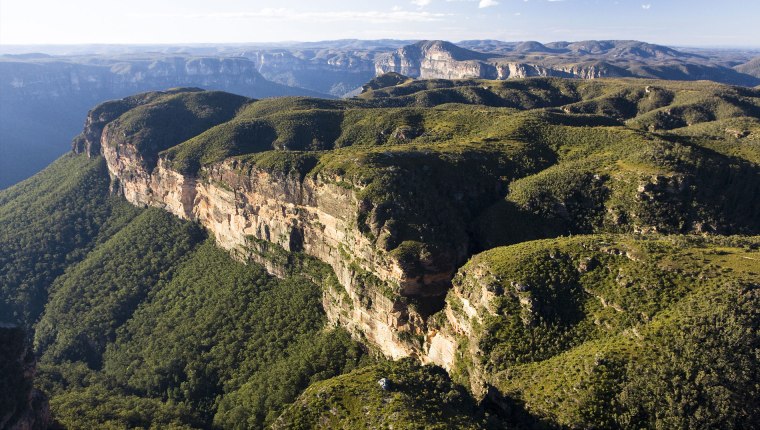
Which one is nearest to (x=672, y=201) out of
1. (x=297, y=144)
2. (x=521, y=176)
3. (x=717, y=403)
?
(x=521, y=176)

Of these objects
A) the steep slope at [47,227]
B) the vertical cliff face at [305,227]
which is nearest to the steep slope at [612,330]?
the vertical cliff face at [305,227]

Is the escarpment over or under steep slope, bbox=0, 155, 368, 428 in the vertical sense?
over

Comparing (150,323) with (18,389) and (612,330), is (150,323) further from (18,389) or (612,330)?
(612,330)

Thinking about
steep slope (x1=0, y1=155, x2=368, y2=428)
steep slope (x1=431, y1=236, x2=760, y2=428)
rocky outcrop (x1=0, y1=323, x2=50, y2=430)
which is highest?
steep slope (x1=431, y1=236, x2=760, y2=428)

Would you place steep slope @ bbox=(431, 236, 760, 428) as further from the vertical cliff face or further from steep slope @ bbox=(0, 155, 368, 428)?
steep slope @ bbox=(0, 155, 368, 428)

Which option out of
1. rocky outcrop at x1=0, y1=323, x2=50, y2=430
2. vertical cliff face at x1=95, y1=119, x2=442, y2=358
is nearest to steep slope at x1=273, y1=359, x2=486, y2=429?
vertical cliff face at x1=95, y1=119, x2=442, y2=358

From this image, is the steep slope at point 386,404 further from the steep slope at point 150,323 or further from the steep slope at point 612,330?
the steep slope at point 150,323
